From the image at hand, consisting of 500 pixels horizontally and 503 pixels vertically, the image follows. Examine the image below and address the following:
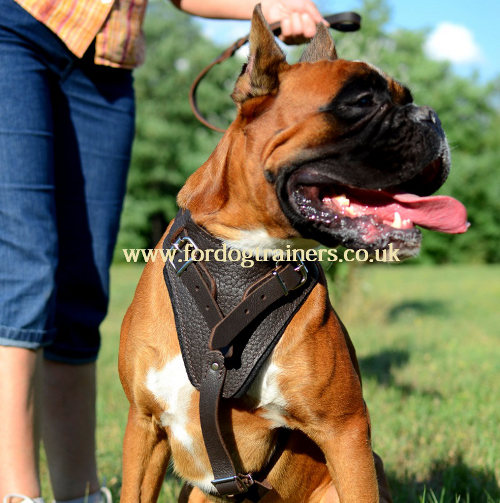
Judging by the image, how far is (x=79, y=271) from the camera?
293 centimetres

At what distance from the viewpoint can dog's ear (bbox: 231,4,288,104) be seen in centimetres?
211

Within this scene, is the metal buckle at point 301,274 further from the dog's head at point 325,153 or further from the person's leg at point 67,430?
the person's leg at point 67,430

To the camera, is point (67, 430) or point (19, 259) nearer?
point (19, 259)

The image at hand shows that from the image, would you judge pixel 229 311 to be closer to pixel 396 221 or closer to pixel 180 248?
pixel 180 248

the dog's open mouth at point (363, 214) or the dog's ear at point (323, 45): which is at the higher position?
the dog's ear at point (323, 45)

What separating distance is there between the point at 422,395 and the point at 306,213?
3.55 meters

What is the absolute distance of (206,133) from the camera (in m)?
27.5

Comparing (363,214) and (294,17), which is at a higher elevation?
(294,17)

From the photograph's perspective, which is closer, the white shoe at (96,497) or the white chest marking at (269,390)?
the white chest marking at (269,390)

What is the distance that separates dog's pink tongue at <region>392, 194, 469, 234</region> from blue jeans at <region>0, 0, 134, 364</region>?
4.46 feet

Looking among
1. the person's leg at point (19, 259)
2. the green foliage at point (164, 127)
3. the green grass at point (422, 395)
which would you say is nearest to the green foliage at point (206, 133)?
the green foliage at point (164, 127)

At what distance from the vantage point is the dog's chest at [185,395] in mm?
2186

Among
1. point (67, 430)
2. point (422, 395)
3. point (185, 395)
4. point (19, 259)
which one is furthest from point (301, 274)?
point (422, 395)

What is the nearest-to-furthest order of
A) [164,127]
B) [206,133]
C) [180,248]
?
[180,248] → [206,133] → [164,127]
